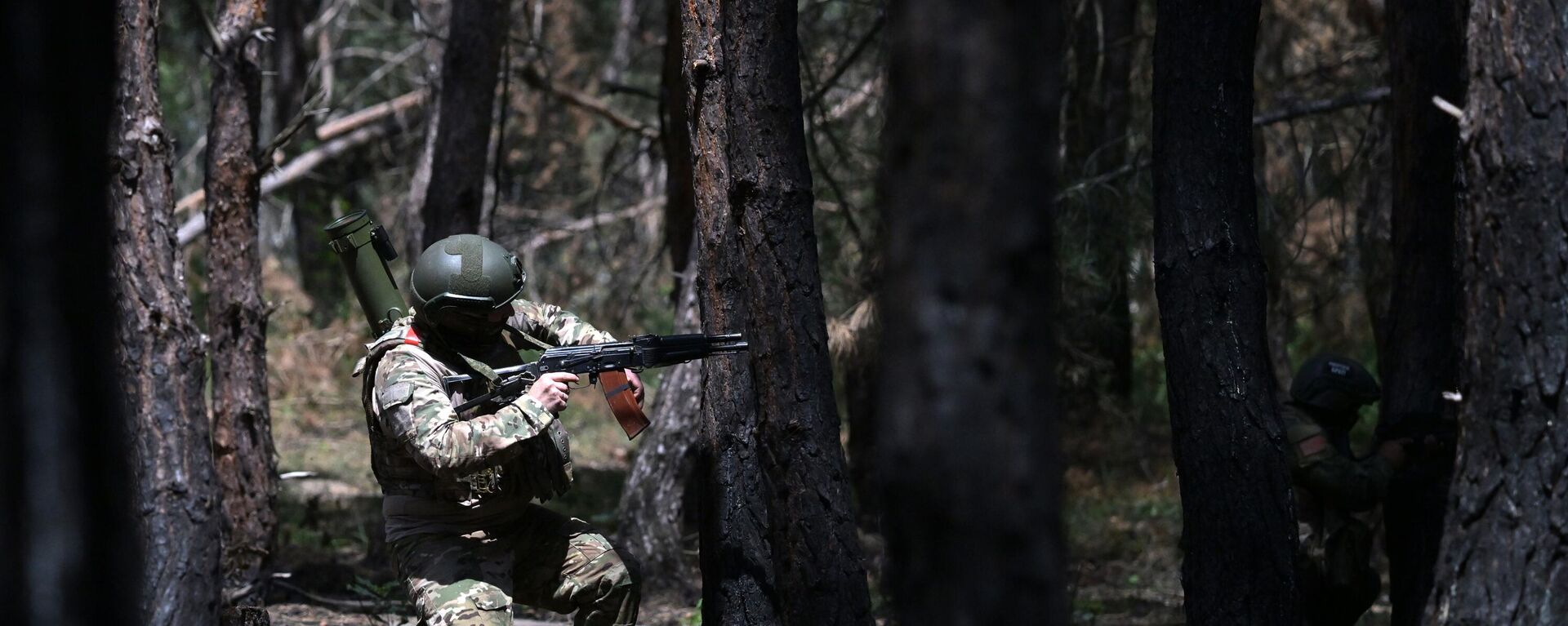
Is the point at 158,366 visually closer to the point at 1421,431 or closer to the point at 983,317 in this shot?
the point at 983,317

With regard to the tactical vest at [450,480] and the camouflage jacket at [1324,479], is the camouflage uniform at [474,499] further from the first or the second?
the camouflage jacket at [1324,479]

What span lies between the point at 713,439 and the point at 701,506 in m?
0.28

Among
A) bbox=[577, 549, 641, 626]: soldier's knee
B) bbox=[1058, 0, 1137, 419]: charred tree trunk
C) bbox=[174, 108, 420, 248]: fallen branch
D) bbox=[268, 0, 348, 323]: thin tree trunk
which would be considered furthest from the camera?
bbox=[268, 0, 348, 323]: thin tree trunk

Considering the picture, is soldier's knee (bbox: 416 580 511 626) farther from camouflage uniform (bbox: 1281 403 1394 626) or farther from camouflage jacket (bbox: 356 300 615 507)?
camouflage uniform (bbox: 1281 403 1394 626)

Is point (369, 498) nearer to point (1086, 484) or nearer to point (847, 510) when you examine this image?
point (1086, 484)

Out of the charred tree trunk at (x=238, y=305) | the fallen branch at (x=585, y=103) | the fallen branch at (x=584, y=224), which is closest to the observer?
the charred tree trunk at (x=238, y=305)

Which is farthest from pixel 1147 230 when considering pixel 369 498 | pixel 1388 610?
pixel 369 498

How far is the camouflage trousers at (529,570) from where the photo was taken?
4.90m

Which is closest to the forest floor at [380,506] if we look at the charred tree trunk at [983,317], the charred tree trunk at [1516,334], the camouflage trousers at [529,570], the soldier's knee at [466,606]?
the camouflage trousers at [529,570]

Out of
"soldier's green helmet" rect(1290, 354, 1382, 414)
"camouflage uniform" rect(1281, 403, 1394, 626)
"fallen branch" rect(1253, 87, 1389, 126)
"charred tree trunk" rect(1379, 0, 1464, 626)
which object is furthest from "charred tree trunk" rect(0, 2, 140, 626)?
"fallen branch" rect(1253, 87, 1389, 126)

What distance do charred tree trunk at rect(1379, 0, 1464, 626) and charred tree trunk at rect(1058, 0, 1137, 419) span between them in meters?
2.63

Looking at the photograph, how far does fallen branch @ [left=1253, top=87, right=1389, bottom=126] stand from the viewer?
8.16m

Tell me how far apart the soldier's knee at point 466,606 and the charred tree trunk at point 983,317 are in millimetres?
2478

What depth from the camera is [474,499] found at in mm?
4984
